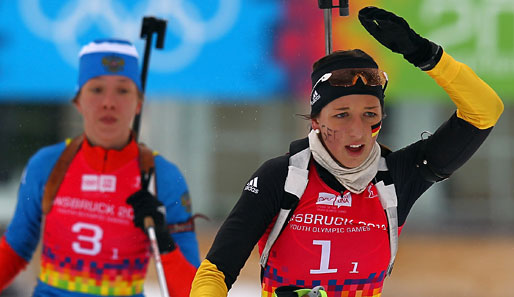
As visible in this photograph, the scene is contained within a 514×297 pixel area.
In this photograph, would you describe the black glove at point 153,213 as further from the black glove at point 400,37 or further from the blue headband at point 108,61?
the black glove at point 400,37

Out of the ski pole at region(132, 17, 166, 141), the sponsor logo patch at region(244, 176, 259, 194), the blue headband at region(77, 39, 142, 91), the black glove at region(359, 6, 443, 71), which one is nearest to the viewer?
the black glove at region(359, 6, 443, 71)

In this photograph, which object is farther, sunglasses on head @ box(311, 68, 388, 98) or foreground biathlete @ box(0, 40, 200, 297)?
foreground biathlete @ box(0, 40, 200, 297)

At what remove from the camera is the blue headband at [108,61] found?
382cm

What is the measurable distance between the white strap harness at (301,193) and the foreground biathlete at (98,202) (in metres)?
1.04

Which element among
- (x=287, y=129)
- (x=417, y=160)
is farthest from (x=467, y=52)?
(x=417, y=160)

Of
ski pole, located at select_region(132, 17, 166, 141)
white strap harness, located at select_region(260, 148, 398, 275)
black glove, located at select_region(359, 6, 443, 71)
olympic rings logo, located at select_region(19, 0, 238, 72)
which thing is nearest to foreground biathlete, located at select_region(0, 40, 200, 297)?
ski pole, located at select_region(132, 17, 166, 141)

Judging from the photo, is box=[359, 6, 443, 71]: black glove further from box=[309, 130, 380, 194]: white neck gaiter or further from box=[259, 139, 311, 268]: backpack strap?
box=[259, 139, 311, 268]: backpack strap

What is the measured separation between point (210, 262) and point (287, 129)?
246cm

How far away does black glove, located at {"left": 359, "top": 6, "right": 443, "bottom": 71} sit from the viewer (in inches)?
96.7

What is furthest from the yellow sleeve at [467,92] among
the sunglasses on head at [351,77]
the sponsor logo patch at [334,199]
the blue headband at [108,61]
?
the blue headband at [108,61]

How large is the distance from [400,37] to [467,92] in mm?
287

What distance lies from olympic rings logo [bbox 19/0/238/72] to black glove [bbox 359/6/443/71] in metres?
2.11

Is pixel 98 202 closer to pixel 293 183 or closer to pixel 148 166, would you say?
pixel 148 166

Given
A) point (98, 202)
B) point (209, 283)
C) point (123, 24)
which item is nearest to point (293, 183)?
point (209, 283)
